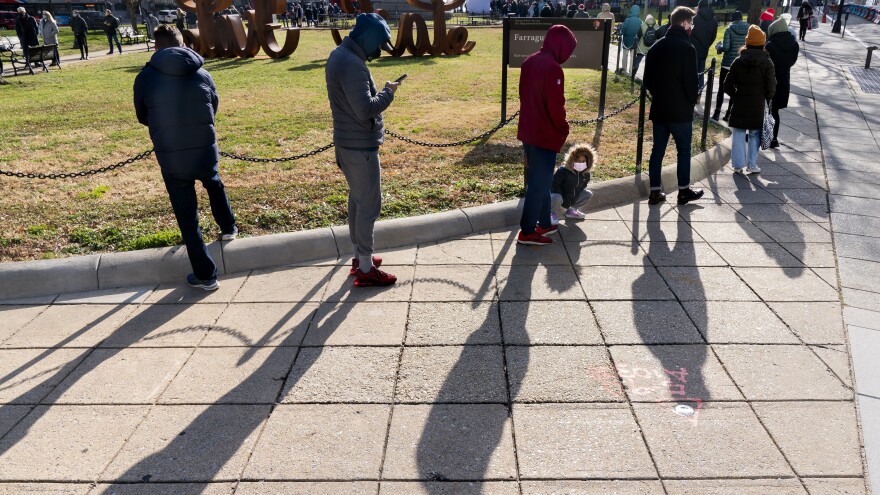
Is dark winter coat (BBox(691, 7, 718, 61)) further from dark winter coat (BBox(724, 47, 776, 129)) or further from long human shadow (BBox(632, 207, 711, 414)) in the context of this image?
long human shadow (BBox(632, 207, 711, 414))

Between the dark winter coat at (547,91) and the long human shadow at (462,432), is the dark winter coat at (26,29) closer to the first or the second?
the dark winter coat at (547,91)

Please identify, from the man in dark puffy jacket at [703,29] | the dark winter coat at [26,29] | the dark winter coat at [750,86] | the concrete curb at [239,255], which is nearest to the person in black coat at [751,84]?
the dark winter coat at [750,86]

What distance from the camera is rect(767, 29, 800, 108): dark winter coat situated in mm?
9211

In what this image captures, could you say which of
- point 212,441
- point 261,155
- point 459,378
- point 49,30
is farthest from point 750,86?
point 49,30

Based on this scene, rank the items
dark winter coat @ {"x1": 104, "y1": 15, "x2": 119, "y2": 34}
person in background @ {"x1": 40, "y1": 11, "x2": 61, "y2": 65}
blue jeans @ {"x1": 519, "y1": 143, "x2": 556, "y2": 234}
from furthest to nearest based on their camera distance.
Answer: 1. dark winter coat @ {"x1": 104, "y1": 15, "x2": 119, "y2": 34}
2. person in background @ {"x1": 40, "y1": 11, "x2": 61, "y2": 65}
3. blue jeans @ {"x1": 519, "y1": 143, "x2": 556, "y2": 234}

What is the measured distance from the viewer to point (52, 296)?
5277 mm

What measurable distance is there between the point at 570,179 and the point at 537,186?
77cm

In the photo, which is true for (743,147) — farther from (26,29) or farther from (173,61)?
(26,29)

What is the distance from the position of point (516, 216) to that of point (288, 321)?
277cm

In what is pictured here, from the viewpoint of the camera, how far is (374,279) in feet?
17.3

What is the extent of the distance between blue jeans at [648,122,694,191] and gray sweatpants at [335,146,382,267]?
3330mm

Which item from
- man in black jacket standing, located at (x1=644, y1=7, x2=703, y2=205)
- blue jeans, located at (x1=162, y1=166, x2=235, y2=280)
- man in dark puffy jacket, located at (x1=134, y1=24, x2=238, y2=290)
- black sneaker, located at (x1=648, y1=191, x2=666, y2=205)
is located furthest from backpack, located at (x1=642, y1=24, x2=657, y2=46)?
blue jeans, located at (x1=162, y1=166, x2=235, y2=280)

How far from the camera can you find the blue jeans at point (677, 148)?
6902 mm

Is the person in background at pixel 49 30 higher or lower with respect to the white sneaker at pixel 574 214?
higher
